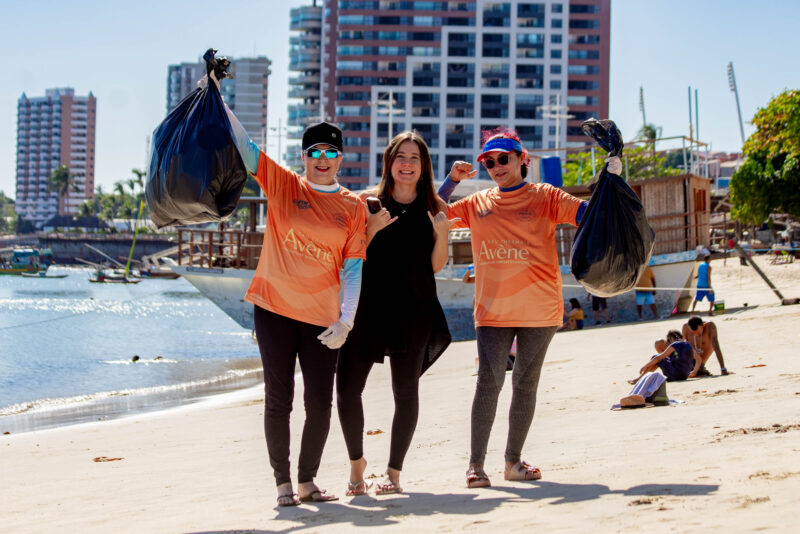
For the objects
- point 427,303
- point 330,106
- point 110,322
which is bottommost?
point 110,322

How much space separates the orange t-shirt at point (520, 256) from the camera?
4297 mm

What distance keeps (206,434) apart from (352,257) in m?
4.22

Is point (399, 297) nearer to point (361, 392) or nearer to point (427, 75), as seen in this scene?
point (361, 392)

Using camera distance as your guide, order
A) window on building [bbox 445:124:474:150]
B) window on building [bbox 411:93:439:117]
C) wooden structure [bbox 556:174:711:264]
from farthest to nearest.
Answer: window on building [bbox 411:93:439:117]
window on building [bbox 445:124:474:150]
wooden structure [bbox 556:174:711:264]

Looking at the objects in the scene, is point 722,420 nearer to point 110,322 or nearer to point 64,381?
point 64,381

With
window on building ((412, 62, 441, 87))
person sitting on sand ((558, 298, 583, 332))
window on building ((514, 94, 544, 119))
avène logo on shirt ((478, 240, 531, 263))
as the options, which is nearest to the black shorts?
person sitting on sand ((558, 298, 583, 332))

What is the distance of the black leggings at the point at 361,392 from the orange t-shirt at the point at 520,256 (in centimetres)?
46

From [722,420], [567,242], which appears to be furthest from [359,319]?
[567,242]

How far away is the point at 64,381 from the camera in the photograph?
1681cm

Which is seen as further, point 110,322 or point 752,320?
point 110,322

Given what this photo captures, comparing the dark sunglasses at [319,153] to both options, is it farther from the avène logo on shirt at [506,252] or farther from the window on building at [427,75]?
the window on building at [427,75]

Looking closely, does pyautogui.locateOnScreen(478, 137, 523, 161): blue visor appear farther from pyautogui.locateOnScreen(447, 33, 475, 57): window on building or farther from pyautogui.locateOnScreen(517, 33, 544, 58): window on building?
pyautogui.locateOnScreen(517, 33, 544, 58): window on building

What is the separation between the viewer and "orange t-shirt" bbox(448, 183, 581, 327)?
430cm

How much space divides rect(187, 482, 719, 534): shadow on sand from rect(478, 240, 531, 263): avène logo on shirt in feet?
3.62
